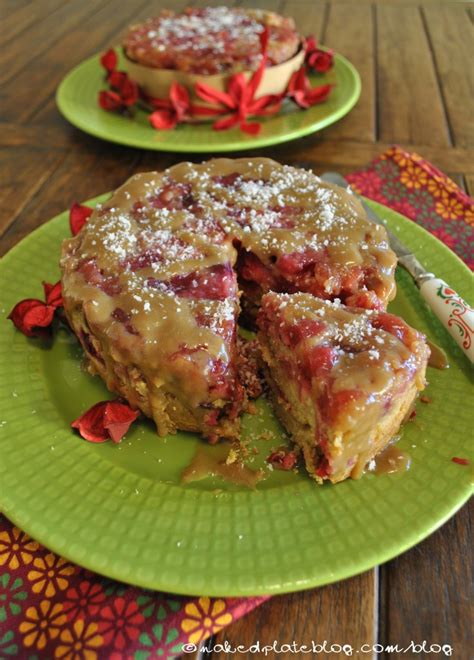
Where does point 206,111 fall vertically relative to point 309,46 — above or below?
below

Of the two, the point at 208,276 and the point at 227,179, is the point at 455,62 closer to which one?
the point at 227,179

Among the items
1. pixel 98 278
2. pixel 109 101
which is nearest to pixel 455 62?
pixel 109 101

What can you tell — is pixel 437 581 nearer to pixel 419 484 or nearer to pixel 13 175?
pixel 419 484

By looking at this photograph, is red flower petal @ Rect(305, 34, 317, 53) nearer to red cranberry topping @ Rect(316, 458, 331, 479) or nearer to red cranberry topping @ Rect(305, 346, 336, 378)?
red cranberry topping @ Rect(305, 346, 336, 378)

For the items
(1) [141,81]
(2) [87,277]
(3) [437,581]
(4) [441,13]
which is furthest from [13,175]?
(4) [441,13]

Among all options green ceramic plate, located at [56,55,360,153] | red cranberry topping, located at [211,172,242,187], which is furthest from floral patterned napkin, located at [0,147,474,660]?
green ceramic plate, located at [56,55,360,153]

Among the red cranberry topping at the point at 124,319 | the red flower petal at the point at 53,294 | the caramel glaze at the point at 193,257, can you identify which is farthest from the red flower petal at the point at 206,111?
the red cranberry topping at the point at 124,319
